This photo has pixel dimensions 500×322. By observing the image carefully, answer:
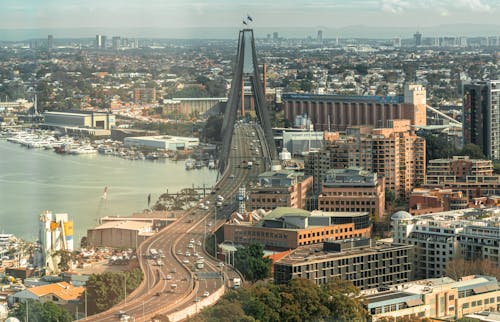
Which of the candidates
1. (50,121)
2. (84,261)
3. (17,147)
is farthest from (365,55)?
(84,261)

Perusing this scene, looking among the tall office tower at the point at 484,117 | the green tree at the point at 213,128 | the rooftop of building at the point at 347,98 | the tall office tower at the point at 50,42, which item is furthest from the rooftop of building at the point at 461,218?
the tall office tower at the point at 50,42

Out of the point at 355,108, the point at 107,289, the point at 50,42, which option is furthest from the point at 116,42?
the point at 107,289

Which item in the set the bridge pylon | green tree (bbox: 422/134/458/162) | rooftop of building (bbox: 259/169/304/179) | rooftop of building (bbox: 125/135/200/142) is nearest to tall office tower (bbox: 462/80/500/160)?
green tree (bbox: 422/134/458/162)

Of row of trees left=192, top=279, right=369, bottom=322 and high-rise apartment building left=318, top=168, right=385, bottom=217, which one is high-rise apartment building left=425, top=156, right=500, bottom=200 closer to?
high-rise apartment building left=318, top=168, right=385, bottom=217

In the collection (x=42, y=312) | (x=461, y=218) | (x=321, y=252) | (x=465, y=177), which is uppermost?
(x=465, y=177)

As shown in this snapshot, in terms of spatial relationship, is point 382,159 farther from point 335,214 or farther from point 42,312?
point 42,312
